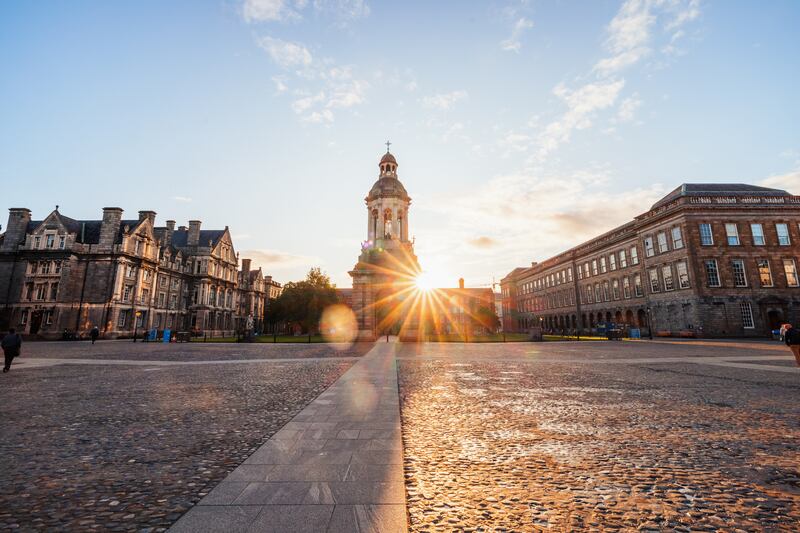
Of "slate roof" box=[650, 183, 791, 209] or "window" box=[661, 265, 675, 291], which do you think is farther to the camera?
"window" box=[661, 265, 675, 291]

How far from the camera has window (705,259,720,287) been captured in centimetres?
3641

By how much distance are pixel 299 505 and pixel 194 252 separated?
66.6 meters

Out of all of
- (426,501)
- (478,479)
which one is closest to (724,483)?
(478,479)

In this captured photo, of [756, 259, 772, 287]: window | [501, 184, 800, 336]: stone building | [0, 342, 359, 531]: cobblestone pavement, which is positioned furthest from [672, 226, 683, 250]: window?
[0, 342, 359, 531]: cobblestone pavement

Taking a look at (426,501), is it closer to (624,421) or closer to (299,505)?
(299,505)

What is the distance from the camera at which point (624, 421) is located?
567 cm

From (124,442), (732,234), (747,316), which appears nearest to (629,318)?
(747,316)

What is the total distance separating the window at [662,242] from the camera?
133 feet

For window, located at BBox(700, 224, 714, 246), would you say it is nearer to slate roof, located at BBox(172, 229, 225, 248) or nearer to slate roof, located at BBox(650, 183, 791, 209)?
slate roof, located at BBox(650, 183, 791, 209)

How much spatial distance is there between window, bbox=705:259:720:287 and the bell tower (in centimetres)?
3037

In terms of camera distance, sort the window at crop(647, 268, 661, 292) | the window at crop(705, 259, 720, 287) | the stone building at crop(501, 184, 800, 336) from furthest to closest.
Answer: the window at crop(647, 268, 661, 292) → the window at crop(705, 259, 720, 287) → the stone building at crop(501, 184, 800, 336)

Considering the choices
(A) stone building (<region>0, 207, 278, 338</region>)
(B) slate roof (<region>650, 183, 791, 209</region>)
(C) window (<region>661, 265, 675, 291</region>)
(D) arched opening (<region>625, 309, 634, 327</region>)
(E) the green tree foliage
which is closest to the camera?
(B) slate roof (<region>650, 183, 791, 209</region>)

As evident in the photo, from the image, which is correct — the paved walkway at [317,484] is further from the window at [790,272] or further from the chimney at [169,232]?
the chimney at [169,232]

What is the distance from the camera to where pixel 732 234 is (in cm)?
Answer: 3762
